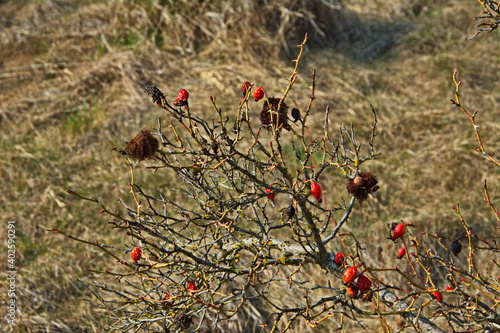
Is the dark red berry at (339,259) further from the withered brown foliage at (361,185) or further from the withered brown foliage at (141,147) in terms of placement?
the withered brown foliage at (141,147)

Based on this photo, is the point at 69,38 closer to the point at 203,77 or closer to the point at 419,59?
the point at 203,77

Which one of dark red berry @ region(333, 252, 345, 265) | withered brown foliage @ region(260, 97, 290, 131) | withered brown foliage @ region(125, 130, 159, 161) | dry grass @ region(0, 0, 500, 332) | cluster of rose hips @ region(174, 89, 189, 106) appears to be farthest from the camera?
dry grass @ region(0, 0, 500, 332)

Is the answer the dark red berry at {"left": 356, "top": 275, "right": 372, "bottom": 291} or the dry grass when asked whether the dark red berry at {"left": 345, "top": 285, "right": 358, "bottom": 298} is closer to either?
the dark red berry at {"left": 356, "top": 275, "right": 372, "bottom": 291}

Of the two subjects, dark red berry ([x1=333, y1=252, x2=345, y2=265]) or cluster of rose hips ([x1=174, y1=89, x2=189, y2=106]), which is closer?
cluster of rose hips ([x1=174, y1=89, x2=189, y2=106])

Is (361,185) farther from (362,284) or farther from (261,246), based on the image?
(261,246)

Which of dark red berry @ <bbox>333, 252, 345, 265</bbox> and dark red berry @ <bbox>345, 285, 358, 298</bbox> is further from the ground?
dark red berry @ <bbox>345, 285, 358, 298</bbox>

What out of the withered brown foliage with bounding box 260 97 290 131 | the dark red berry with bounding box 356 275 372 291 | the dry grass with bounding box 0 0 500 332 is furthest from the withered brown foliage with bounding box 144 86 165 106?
the dry grass with bounding box 0 0 500 332

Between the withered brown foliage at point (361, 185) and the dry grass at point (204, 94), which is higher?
the withered brown foliage at point (361, 185)

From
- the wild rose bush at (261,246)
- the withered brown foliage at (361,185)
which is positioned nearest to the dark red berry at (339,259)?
the wild rose bush at (261,246)

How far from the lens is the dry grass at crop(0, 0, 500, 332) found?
3.92 m

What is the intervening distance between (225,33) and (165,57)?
655 millimetres

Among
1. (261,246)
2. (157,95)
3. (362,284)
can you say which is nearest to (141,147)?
(157,95)

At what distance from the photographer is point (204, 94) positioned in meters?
5.16

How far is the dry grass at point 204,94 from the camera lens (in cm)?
392
